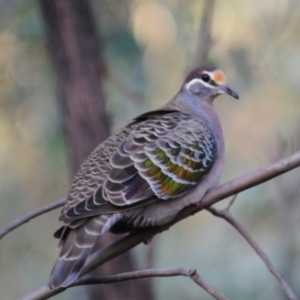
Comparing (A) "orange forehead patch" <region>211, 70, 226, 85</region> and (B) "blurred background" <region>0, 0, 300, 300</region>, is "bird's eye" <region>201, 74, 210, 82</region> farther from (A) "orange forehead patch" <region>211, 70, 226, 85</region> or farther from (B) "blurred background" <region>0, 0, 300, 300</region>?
(B) "blurred background" <region>0, 0, 300, 300</region>

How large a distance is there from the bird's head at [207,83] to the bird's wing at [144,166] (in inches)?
16.9

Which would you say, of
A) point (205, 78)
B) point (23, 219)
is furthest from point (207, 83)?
point (23, 219)

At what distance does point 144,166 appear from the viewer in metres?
3.31

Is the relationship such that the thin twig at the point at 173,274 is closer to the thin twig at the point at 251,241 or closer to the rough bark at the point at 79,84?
the thin twig at the point at 251,241

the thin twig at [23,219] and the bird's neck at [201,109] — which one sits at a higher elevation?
the bird's neck at [201,109]

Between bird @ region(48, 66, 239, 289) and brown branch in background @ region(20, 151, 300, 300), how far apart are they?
0.05m

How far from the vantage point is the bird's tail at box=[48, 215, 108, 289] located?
9.14 ft

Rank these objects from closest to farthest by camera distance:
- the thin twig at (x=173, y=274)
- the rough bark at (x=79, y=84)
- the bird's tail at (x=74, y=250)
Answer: the thin twig at (x=173, y=274) → the bird's tail at (x=74, y=250) → the rough bark at (x=79, y=84)

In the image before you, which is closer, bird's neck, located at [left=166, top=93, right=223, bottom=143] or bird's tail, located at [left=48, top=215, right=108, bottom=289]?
bird's tail, located at [left=48, top=215, right=108, bottom=289]

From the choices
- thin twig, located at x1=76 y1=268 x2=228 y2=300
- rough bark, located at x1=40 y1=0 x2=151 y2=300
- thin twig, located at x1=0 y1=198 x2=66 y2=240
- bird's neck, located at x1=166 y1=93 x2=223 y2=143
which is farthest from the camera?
rough bark, located at x1=40 y1=0 x2=151 y2=300

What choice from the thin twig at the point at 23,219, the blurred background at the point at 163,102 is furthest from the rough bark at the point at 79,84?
the thin twig at the point at 23,219

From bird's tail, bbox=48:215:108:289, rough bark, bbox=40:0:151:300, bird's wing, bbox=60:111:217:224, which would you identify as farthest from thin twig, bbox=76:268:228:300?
rough bark, bbox=40:0:151:300

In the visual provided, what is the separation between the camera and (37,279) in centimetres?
741

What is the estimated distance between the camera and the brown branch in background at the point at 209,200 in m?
2.56
